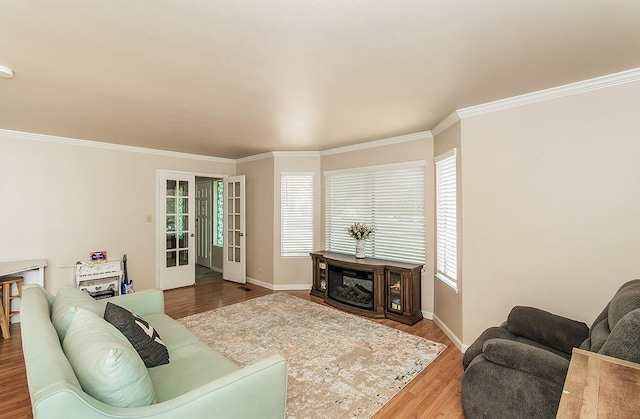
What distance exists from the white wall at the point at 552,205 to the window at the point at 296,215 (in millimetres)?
2973

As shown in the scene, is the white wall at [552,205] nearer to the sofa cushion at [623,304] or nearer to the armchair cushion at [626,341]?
the sofa cushion at [623,304]

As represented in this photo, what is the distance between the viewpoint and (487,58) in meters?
2.06

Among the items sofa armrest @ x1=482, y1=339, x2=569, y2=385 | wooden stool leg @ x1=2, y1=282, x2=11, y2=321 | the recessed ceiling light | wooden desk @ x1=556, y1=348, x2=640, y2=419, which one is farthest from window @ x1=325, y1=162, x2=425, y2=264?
wooden stool leg @ x1=2, y1=282, x2=11, y2=321

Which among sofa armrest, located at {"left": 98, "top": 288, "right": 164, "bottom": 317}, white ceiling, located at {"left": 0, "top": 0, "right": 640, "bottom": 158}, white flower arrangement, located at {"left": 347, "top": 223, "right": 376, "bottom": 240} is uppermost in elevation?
white ceiling, located at {"left": 0, "top": 0, "right": 640, "bottom": 158}

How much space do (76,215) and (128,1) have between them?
420 centimetres

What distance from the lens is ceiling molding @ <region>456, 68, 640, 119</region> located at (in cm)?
229

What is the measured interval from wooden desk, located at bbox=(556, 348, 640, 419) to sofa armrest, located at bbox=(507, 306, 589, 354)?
42.8 inches

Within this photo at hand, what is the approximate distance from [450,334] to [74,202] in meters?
5.46

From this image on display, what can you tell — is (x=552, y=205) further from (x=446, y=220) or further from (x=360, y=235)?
(x=360, y=235)

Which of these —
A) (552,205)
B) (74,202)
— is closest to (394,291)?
(552,205)

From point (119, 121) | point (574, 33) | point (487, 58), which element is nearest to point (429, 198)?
point (487, 58)

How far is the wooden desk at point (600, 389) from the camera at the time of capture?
0.93m

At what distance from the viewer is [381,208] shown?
4.68 metres

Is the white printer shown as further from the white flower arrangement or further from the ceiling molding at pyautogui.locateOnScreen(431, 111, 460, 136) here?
the ceiling molding at pyautogui.locateOnScreen(431, 111, 460, 136)
